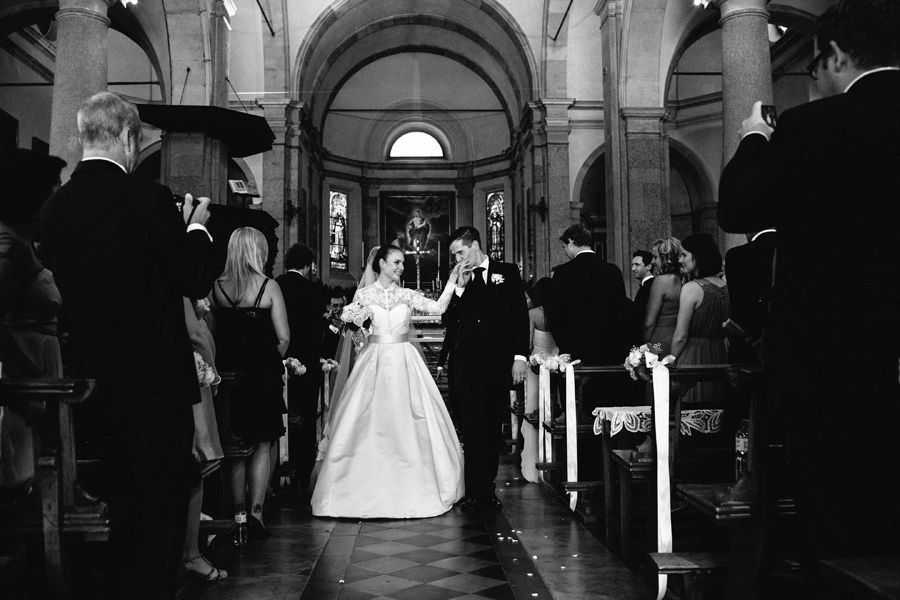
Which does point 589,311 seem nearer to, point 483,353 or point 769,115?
point 483,353

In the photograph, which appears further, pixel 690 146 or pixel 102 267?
pixel 690 146

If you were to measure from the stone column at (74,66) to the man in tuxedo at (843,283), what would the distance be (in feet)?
22.4

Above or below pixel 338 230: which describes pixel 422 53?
above

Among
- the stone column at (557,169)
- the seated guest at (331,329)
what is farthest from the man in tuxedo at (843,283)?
the stone column at (557,169)

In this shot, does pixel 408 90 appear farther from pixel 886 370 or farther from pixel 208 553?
pixel 886 370

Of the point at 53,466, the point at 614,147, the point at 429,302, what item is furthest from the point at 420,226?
the point at 53,466

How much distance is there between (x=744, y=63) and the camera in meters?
7.37

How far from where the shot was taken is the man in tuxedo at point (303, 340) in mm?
6086

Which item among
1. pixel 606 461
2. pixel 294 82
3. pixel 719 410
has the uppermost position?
pixel 294 82

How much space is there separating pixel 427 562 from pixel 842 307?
2844 millimetres

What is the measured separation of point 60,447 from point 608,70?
10.5m

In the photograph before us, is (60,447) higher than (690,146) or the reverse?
the reverse

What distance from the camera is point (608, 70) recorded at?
1165cm

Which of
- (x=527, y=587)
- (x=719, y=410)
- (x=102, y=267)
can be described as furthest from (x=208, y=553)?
(x=719, y=410)
